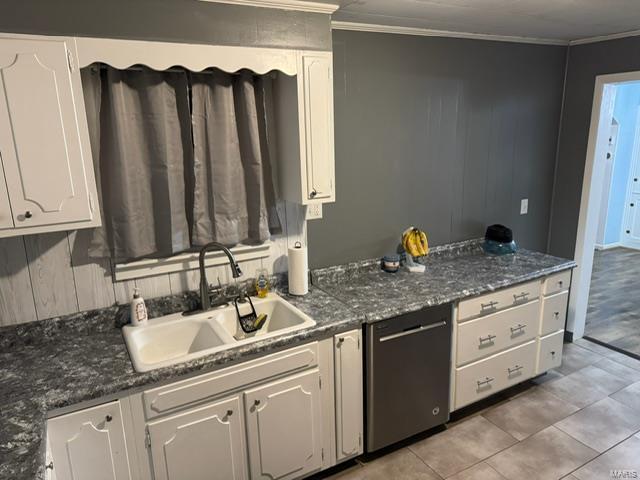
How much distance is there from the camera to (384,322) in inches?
88.0

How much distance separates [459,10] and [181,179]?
163cm

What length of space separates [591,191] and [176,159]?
119 inches

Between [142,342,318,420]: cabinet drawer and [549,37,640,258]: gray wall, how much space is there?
2.57m

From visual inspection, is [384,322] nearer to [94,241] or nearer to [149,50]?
[94,241]

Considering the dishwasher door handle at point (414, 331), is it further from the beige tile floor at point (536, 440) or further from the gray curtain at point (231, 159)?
the gray curtain at point (231, 159)

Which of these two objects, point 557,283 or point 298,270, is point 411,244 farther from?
point 557,283

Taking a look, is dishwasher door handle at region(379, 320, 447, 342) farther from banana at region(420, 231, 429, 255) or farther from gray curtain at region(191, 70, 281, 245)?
gray curtain at region(191, 70, 281, 245)

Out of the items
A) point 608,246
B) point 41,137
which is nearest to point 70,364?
point 41,137

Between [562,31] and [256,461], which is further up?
[562,31]

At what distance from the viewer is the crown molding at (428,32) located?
247 cm

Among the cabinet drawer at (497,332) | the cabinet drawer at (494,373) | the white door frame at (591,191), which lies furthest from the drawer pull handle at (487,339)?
the white door frame at (591,191)

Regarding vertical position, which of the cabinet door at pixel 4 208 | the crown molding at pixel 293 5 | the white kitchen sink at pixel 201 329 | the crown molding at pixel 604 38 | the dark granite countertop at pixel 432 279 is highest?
the crown molding at pixel 604 38

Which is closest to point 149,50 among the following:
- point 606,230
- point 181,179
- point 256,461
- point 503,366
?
point 181,179

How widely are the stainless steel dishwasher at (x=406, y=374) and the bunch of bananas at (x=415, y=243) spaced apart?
1.56ft
